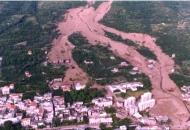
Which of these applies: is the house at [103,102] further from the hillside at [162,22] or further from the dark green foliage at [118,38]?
the dark green foliage at [118,38]

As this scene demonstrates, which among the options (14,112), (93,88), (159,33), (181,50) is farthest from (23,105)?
(159,33)

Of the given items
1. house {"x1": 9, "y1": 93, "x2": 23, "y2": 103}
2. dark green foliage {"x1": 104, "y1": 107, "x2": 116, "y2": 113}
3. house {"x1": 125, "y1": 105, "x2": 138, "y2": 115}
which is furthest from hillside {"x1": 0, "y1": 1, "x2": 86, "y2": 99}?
house {"x1": 125, "y1": 105, "x2": 138, "y2": 115}

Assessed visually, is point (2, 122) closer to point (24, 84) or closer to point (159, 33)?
point (24, 84)

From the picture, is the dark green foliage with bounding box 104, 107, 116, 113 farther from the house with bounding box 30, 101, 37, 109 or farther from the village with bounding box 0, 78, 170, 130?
A: the house with bounding box 30, 101, 37, 109

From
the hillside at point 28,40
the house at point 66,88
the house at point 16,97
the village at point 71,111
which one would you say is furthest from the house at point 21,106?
the house at point 66,88

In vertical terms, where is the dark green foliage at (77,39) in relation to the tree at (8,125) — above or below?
above

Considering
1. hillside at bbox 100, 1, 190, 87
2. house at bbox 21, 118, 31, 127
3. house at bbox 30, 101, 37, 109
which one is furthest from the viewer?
hillside at bbox 100, 1, 190, 87
